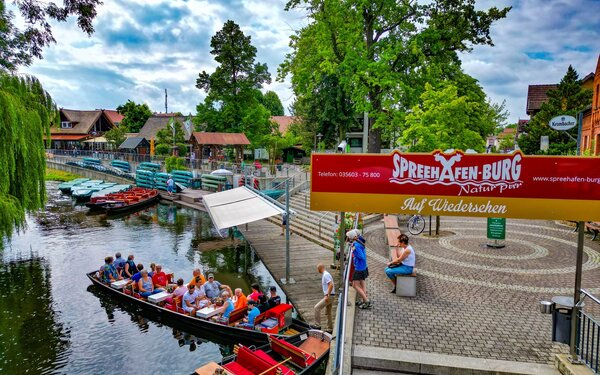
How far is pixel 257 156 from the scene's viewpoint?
5569 cm

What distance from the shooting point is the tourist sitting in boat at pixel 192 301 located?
1291 cm

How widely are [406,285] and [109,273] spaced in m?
11.9

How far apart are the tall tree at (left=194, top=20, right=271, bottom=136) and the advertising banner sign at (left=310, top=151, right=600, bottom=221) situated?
48997 millimetres

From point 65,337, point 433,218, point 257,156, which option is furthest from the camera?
point 257,156

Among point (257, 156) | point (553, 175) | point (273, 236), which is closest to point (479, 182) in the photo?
point (553, 175)

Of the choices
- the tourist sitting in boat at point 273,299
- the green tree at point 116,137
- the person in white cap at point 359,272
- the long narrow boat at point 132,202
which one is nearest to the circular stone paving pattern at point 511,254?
the person in white cap at point 359,272

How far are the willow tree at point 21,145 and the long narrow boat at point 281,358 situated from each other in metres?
7.00

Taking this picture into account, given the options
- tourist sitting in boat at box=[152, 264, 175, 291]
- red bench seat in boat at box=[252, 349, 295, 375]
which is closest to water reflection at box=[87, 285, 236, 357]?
tourist sitting in boat at box=[152, 264, 175, 291]

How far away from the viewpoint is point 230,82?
182 feet

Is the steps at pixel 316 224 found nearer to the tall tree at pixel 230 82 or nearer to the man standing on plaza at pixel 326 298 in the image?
the man standing on plaza at pixel 326 298

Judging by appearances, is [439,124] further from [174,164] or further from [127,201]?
[174,164]

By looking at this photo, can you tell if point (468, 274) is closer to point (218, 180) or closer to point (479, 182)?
point (479, 182)

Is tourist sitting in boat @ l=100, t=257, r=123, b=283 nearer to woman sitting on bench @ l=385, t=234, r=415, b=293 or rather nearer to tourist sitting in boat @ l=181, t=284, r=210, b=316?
tourist sitting in boat @ l=181, t=284, r=210, b=316

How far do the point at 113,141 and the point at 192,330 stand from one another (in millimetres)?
60976
